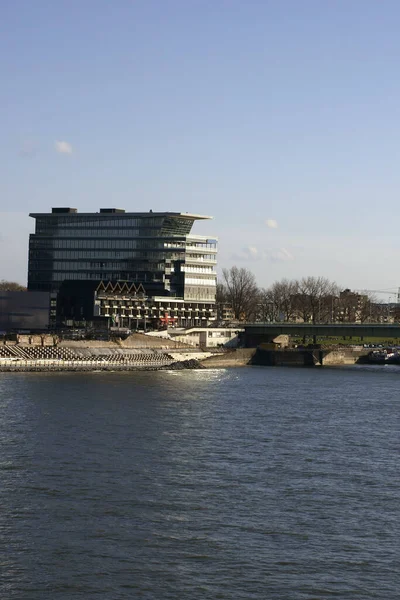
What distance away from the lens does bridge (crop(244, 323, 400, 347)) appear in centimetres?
16000

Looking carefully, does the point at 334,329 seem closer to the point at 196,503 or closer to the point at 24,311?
the point at 24,311

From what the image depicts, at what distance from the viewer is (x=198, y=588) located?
34000mm

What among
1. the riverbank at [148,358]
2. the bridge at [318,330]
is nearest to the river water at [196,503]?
the riverbank at [148,358]

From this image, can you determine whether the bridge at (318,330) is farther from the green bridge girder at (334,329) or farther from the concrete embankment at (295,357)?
the concrete embankment at (295,357)

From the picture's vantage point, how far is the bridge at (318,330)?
525 feet

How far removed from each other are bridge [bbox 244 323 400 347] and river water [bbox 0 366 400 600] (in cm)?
7704

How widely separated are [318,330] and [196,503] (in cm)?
12353

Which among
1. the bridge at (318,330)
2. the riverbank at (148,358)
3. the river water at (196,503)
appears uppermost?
the bridge at (318,330)

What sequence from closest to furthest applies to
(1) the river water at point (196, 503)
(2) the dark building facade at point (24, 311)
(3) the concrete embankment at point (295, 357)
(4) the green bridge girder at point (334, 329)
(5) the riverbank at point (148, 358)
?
(1) the river water at point (196, 503) → (5) the riverbank at point (148, 358) → (4) the green bridge girder at point (334, 329) → (2) the dark building facade at point (24, 311) → (3) the concrete embankment at point (295, 357)

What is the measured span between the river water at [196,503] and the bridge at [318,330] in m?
77.0

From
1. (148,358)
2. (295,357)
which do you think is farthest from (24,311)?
(295,357)

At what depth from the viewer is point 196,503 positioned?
45312 millimetres

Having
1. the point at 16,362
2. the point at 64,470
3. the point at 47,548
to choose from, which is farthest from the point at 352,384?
the point at 47,548

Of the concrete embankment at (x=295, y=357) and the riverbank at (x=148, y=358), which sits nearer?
the riverbank at (x=148, y=358)
